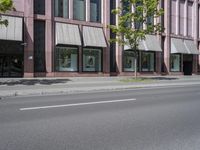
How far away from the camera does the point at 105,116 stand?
884cm

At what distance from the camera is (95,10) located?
33562 millimetres

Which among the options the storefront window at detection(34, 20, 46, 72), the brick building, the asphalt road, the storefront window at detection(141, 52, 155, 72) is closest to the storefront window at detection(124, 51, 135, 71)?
the brick building

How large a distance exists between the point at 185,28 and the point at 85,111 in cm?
3793

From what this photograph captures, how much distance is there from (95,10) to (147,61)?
34.8ft

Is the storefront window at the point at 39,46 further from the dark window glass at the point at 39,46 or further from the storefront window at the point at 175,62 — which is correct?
the storefront window at the point at 175,62

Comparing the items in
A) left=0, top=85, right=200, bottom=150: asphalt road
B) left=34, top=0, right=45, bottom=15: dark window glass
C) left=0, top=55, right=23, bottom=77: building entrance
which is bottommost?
left=0, top=85, right=200, bottom=150: asphalt road

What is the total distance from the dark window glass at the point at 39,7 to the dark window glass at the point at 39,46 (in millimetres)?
1097

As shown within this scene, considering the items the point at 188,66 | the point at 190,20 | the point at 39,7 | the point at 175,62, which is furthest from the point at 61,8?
the point at 188,66

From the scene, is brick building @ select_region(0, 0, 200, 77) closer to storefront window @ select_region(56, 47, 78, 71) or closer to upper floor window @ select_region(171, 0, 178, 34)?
storefront window @ select_region(56, 47, 78, 71)

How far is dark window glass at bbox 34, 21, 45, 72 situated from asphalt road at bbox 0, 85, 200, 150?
19661 mm

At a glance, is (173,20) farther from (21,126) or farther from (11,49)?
(21,126)

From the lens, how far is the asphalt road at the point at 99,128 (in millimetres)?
5850

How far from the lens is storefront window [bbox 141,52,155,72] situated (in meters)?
38.2

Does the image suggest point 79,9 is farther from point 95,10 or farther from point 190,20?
point 190,20
